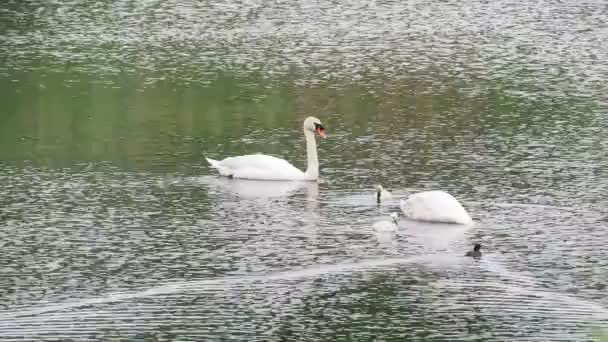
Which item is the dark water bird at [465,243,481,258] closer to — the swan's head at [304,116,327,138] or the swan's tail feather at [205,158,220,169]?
the swan's head at [304,116,327,138]

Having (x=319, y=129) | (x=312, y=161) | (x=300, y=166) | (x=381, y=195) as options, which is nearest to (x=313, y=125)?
(x=319, y=129)

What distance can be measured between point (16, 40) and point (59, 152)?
1100cm

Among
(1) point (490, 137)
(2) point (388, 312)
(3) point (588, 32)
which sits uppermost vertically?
(3) point (588, 32)

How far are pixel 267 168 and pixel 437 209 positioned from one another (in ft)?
11.1

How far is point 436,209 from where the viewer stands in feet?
61.0

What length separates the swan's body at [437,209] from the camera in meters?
18.5

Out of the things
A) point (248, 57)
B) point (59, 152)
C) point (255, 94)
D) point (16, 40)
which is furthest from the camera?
point (16, 40)

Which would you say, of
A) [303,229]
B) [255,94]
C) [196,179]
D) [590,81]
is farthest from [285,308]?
[590,81]

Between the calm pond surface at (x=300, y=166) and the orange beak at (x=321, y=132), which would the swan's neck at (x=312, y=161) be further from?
the orange beak at (x=321, y=132)

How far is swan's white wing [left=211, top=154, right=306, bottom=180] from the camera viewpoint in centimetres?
2130

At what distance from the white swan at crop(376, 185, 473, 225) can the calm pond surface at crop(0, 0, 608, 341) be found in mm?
135

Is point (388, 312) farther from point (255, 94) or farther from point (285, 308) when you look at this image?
point (255, 94)

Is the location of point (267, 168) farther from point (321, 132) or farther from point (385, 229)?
point (385, 229)

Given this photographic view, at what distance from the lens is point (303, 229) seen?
1844cm
